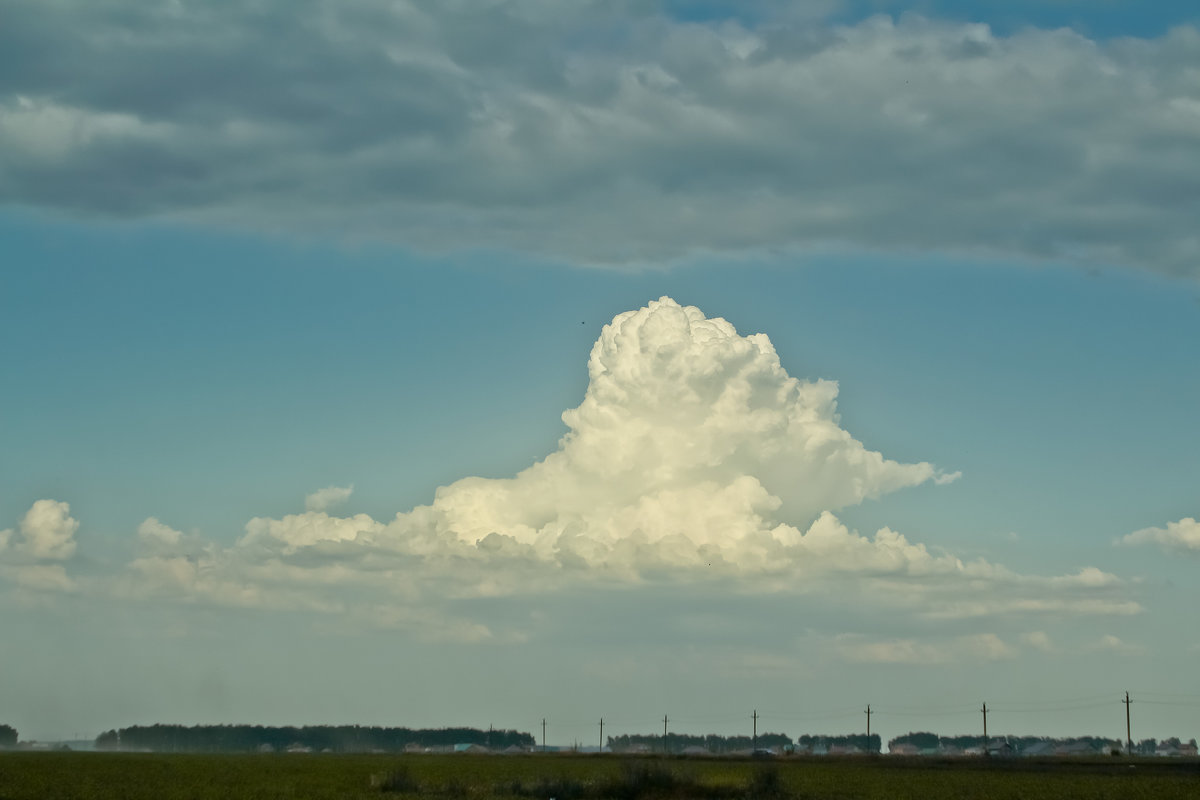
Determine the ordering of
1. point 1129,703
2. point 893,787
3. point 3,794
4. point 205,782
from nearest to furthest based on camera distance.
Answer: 1. point 3,794
2. point 893,787
3. point 205,782
4. point 1129,703

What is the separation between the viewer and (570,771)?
100188 millimetres

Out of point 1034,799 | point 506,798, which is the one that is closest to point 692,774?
point 506,798

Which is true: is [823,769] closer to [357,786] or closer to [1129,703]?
[357,786]

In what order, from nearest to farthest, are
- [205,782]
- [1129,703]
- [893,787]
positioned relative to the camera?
[893,787]
[205,782]
[1129,703]

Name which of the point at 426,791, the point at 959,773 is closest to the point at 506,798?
the point at 426,791

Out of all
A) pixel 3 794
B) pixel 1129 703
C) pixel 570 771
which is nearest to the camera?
pixel 3 794

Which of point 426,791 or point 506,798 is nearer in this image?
point 506,798

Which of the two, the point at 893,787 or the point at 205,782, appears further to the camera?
the point at 205,782

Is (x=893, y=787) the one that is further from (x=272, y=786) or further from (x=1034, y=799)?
(x=272, y=786)

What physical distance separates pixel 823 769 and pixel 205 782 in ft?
174

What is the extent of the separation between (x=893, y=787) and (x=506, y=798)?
87.5ft

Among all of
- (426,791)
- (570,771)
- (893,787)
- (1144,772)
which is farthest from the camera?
(570,771)

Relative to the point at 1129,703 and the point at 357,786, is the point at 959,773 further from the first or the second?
the point at 1129,703

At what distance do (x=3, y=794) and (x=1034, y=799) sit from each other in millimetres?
56440
